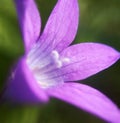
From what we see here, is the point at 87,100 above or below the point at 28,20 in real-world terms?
below

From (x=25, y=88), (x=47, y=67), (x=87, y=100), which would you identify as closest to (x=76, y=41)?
(x=47, y=67)

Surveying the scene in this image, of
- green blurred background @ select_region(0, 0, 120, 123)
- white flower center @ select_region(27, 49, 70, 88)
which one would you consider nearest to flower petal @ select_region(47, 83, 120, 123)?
white flower center @ select_region(27, 49, 70, 88)

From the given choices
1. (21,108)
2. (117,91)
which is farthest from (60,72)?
(117,91)

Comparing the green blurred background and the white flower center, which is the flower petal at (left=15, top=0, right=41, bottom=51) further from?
the green blurred background

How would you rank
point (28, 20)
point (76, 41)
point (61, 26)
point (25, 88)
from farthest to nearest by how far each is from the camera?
1. point (76, 41)
2. point (61, 26)
3. point (28, 20)
4. point (25, 88)

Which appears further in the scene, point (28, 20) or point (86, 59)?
point (86, 59)

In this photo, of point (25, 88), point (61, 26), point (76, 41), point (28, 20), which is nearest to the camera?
point (25, 88)

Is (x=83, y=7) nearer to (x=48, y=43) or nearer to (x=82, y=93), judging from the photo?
(x=48, y=43)

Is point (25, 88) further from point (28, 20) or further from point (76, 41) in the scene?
point (76, 41)

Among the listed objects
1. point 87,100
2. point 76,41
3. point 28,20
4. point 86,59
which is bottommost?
point 87,100
